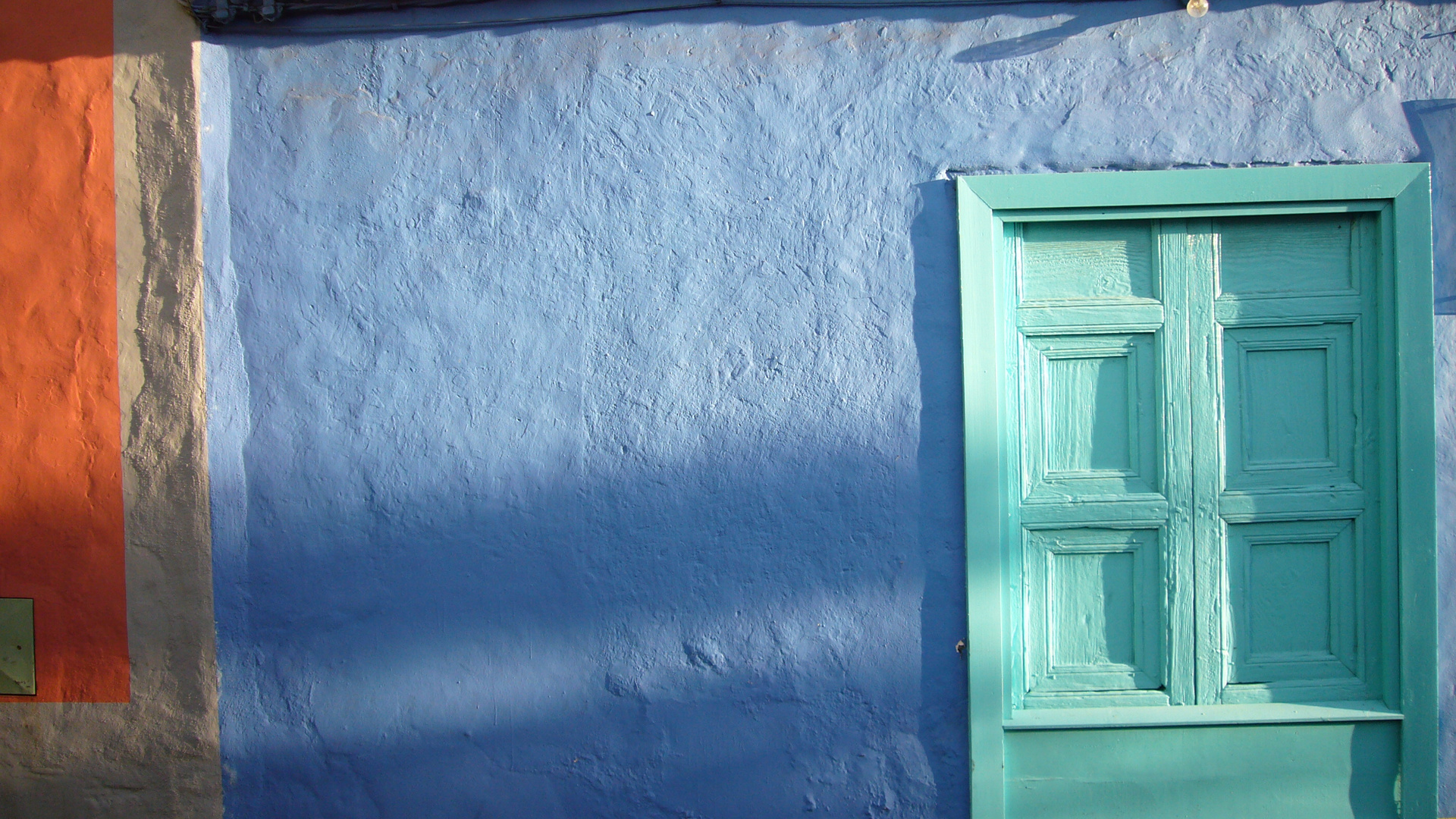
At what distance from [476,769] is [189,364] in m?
1.55

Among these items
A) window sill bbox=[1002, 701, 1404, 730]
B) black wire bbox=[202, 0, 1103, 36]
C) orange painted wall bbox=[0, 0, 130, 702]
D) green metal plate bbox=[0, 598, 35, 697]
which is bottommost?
window sill bbox=[1002, 701, 1404, 730]

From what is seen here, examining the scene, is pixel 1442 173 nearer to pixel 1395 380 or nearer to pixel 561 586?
pixel 1395 380

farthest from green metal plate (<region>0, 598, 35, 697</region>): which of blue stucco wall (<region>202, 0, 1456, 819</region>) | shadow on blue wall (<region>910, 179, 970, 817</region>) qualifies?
shadow on blue wall (<region>910, 179, 970, 817</region>)

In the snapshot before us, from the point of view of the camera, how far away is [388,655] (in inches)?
101

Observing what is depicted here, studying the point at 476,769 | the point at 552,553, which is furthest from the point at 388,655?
the point at 552,553

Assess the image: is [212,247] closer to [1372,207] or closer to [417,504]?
[417,504]

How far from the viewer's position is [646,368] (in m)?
2.54

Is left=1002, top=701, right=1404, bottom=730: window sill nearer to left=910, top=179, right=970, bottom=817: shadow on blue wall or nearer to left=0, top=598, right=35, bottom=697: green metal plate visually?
left=910, top=179, right=970, bottom=817: shadow on blue wall

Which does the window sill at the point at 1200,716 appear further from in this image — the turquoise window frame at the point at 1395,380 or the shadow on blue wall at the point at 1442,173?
the shadow on blue wall at the point at 1442,173

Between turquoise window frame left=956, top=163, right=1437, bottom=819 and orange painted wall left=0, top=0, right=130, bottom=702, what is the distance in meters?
2.66

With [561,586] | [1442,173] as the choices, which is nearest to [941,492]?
[561,586]

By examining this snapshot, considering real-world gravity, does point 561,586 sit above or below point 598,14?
below

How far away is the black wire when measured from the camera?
2.54 metres

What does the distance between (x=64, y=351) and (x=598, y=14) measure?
6.51 ft
